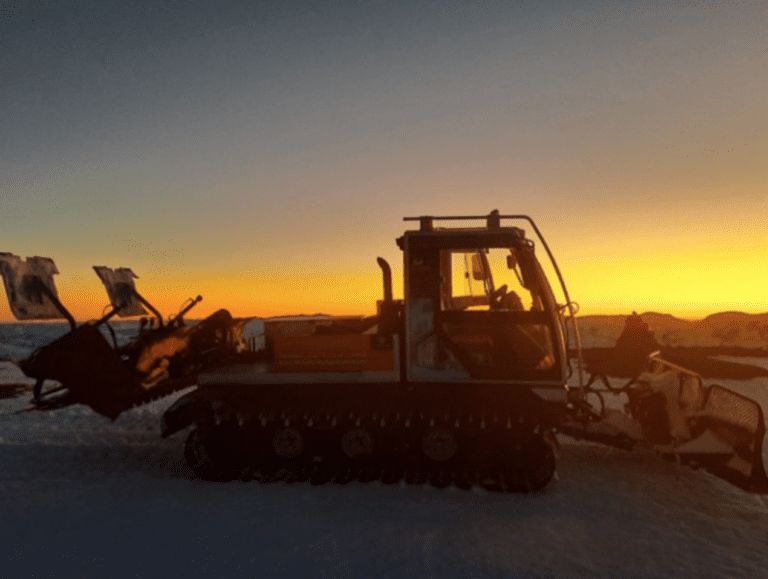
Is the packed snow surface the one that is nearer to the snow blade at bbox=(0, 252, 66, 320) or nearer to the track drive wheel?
the track drive wheel

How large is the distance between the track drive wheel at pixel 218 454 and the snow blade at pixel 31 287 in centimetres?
269

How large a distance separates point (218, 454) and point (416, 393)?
294 cm

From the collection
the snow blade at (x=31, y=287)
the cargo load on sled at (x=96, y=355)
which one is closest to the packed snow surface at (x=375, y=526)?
the cargo load on sled at (x=96, y=355)

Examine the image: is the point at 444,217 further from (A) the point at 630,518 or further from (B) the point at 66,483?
(B) the point at 66,483

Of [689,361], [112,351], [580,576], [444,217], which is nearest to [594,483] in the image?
[580,576]

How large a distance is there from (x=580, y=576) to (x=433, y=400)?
2.81 meters

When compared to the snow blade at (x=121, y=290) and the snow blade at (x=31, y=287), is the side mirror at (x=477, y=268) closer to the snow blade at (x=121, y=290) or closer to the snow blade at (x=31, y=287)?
the snow blade at (x=121, y=290)

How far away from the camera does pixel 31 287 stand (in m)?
7.67

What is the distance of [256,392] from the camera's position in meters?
7.50

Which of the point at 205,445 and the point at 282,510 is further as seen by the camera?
the point at 205,445

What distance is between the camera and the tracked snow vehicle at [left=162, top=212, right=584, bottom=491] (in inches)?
271

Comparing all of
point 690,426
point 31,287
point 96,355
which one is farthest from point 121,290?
point 690,426

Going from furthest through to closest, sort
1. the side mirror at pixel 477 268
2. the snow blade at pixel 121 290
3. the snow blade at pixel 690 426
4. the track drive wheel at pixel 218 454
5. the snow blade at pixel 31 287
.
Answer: the snow blade at pixel 121 290 < the side mirror at pixel 477 268 < the track drive wheel at pixel 218 454 < the snow blade at pixel 31 287 < the snow blade at pixel 690 426

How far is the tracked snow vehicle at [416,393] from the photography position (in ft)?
22.6
